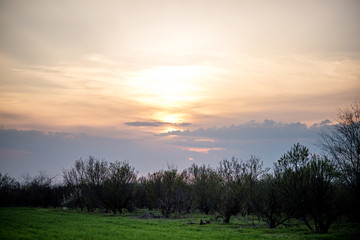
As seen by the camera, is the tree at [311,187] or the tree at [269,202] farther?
the tree at [269,202]

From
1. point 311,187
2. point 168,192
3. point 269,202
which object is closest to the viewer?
point 311,187

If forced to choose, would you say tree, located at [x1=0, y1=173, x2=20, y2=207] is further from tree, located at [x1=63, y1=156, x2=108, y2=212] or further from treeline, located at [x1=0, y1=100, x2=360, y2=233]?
tree, located at [x1=63, y1=156, x2=108, y2=212]

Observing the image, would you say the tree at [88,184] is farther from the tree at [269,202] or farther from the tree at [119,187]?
the tree at [269,202]

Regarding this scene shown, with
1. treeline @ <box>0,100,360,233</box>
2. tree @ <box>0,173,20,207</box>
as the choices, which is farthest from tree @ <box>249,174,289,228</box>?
tree @ <box>0,173,20,207</box>

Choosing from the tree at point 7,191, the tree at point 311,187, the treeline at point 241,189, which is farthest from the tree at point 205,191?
the tree at point 7,191

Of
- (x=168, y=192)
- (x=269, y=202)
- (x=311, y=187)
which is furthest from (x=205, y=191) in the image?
(x=311, y=187)

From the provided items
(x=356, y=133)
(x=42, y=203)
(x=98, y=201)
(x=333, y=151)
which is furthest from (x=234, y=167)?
(x=42, y=203)

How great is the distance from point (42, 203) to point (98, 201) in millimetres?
26375

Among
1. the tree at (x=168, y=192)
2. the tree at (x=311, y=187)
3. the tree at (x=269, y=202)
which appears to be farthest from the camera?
the tree at (x=168, y=192)

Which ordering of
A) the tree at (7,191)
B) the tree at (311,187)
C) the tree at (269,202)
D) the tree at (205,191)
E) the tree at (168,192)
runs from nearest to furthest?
the tree at (311,187)
the tree at (269,202)
the tree at (168,192)
the tree at (205,191)
the tree at (7,191)

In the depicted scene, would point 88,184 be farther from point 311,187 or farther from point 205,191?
point 311,187

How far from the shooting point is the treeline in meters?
27.9

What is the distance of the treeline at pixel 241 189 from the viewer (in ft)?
91.5

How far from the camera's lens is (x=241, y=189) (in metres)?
38.7
